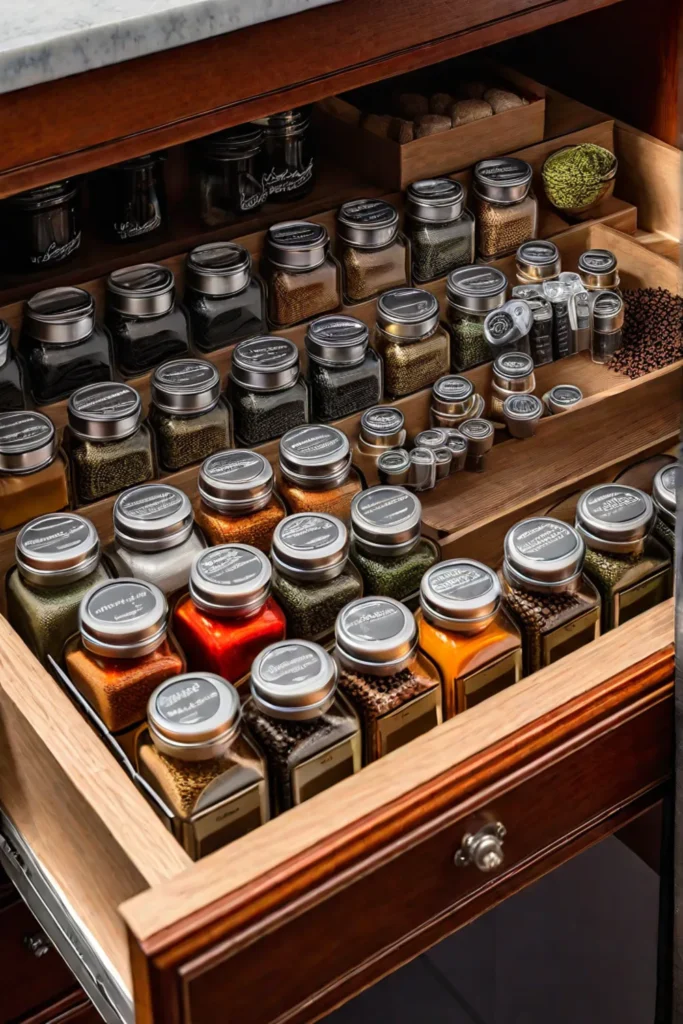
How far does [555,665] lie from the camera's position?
32.5 inches

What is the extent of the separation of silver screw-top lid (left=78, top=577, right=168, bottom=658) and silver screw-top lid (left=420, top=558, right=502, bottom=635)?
0.18 m

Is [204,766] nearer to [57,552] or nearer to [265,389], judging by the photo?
[57,552]

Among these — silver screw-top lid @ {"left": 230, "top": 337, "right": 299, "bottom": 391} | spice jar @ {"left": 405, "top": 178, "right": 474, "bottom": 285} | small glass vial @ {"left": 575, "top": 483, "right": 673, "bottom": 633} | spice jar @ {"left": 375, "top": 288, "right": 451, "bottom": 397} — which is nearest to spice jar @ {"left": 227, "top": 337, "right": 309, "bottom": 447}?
silver screw-top lid @ {"left": 230, "top": 337, "right": 299, "bottom": 391}

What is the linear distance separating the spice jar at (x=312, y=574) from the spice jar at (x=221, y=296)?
309 millimetres

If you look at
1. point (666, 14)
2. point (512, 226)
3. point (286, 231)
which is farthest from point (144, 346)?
point (666, 14)

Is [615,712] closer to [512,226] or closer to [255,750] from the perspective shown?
[255,750]

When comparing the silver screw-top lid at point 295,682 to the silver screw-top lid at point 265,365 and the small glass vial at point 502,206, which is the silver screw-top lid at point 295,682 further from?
the small glass vial at point 502,206

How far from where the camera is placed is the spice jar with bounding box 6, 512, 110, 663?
926mm

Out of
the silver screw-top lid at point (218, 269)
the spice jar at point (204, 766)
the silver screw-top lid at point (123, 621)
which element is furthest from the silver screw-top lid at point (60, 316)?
the spice jar at point (204, 766)

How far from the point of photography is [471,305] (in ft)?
4.17

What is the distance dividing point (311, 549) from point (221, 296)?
1.18ft

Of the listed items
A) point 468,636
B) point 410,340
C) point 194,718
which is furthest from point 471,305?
point 194,718

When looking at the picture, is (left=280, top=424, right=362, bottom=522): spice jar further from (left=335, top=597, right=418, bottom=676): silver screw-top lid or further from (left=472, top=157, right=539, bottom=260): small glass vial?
(left=472, top=157, right=539, bottom=260): small glass vial

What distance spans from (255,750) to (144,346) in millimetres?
488
